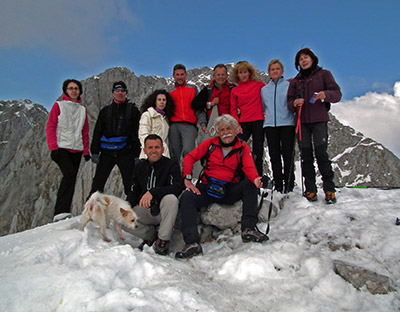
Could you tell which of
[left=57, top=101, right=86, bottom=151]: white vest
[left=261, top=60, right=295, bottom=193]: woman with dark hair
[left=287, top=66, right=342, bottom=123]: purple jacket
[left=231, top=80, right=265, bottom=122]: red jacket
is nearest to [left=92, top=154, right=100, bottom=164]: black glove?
[left=57, top=101, right=86, bottom=151]: white vest

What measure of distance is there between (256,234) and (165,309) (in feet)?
7.73

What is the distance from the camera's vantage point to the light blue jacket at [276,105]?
6.20 meters

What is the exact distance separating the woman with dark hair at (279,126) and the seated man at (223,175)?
1461 mm

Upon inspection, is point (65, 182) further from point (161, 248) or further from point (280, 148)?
point (280, 148)

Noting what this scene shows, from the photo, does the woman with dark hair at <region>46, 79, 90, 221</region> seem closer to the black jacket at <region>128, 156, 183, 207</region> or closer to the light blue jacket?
the black jacket at <region>128, 156, 183, 207</region>

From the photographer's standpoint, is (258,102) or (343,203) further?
(258,102)

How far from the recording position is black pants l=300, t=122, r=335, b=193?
5.51 m

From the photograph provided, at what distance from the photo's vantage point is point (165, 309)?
91.0 inches

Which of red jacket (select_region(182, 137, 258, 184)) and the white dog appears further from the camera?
red jacket (select_region(182, 137, 258, 184))

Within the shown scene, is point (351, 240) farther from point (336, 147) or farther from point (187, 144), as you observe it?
point (336, 147)

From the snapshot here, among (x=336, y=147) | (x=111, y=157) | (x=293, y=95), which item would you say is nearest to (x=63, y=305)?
(x=111, y=157)

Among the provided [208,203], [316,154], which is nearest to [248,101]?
[316,154]

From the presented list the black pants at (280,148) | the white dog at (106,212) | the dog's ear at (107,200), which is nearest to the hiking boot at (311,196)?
the black pants at (280,148)

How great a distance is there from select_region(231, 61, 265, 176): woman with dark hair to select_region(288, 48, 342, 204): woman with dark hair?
3.13 ft
